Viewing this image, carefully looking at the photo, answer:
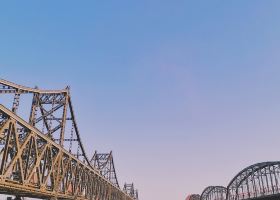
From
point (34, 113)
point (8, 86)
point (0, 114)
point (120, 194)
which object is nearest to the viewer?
point (0, 114)

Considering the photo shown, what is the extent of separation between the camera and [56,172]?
3378cm

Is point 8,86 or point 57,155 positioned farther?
point 57,155

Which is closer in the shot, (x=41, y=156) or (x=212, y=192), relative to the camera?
(x=41, y=156)

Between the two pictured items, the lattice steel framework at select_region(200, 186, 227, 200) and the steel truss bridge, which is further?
the lattice steel framework at select_region(200, 186, 227, 200)

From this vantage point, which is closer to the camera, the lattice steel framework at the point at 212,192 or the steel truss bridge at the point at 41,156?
the steel truss bridge at the point at 41,156

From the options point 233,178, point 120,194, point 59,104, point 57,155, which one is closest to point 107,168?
point 120,194

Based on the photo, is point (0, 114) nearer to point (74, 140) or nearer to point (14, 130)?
point (14, 130)

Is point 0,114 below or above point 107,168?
below

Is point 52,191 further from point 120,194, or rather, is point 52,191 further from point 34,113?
point 120,194

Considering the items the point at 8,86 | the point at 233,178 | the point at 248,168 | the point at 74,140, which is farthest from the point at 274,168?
the point at 8,86

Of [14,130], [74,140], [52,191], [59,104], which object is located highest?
[59,104]

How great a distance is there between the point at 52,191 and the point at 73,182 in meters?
7.26

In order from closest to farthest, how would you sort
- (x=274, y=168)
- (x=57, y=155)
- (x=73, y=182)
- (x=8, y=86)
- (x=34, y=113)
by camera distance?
(x=8, y=86) → (x=57, y=155) → (x=34, y=113) → (x=73, y=182) → (x=274, y=168)

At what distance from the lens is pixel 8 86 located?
→ 2911 centimetres
